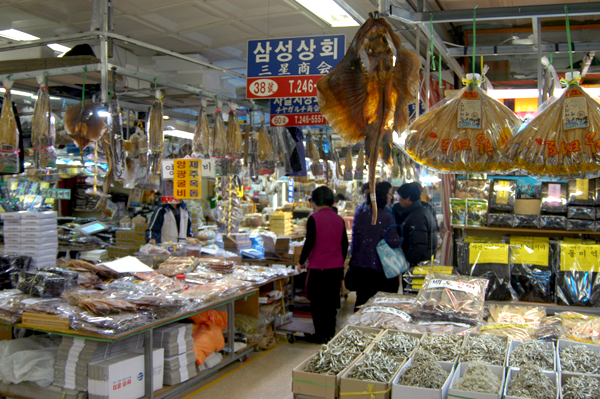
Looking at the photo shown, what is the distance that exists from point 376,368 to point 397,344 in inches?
13.5

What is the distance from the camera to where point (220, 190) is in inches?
304

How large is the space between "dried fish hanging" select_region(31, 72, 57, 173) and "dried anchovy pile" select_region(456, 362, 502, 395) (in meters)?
4.12

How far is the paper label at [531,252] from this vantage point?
390 cm

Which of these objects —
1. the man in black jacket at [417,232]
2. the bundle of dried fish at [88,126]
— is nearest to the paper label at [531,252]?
the man in black jacket at [417,232]

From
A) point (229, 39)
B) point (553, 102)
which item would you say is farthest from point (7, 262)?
point (553, 102)

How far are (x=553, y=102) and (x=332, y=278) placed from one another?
3575 mm

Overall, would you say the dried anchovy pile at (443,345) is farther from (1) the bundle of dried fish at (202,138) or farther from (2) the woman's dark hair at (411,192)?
(1) the bundle of dried fish at (202,138)

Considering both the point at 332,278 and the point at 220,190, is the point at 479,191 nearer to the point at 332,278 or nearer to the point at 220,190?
the point at 332,278

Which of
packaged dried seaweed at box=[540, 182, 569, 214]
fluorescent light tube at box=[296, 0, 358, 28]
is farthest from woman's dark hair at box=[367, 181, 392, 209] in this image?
fluorescent light tube at box=[296, 0, 358, 28]

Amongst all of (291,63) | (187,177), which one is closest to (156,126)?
(187,177)

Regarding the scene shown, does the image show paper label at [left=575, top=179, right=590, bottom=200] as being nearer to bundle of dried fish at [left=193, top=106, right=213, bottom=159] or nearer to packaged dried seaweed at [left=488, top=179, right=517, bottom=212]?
packaged dried seaweed at [left=488, top=179, right=517, bottom=212]

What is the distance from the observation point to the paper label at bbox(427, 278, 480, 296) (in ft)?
10.1

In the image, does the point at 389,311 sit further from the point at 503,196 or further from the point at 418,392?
the point at 503,196

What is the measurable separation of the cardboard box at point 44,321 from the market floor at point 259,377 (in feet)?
4.23
